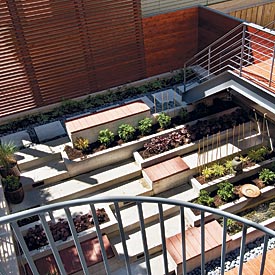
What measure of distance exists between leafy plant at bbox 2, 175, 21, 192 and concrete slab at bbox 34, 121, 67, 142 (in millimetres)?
1574

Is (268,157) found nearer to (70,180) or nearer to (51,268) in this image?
(70,180)

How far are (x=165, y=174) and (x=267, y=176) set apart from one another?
2047 mm

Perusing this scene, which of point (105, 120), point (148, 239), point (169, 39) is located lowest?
point (148, 239)

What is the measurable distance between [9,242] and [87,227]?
133cm

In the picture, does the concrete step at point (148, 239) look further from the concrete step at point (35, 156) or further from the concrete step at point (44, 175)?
the concrete step at point (35, 156)

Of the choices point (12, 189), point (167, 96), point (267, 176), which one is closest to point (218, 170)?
point (267, 176)

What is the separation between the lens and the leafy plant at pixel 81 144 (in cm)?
724

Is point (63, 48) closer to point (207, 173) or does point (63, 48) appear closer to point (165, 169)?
point (165, 169)

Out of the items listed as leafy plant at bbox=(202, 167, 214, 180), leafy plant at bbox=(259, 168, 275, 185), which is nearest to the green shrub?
leafy plant at bbox=(202, 167, 214, 180)

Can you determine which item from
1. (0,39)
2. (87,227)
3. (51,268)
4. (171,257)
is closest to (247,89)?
(171,257)

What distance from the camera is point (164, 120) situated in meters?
7.80

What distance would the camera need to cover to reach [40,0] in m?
7.56

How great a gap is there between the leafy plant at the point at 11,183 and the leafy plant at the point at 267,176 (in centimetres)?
489

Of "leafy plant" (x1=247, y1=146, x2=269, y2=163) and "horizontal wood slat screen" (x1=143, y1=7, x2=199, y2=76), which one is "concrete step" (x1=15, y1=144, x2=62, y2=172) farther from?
"leafy plant" (x1=247, y1=146, x2=269, y2=163)
